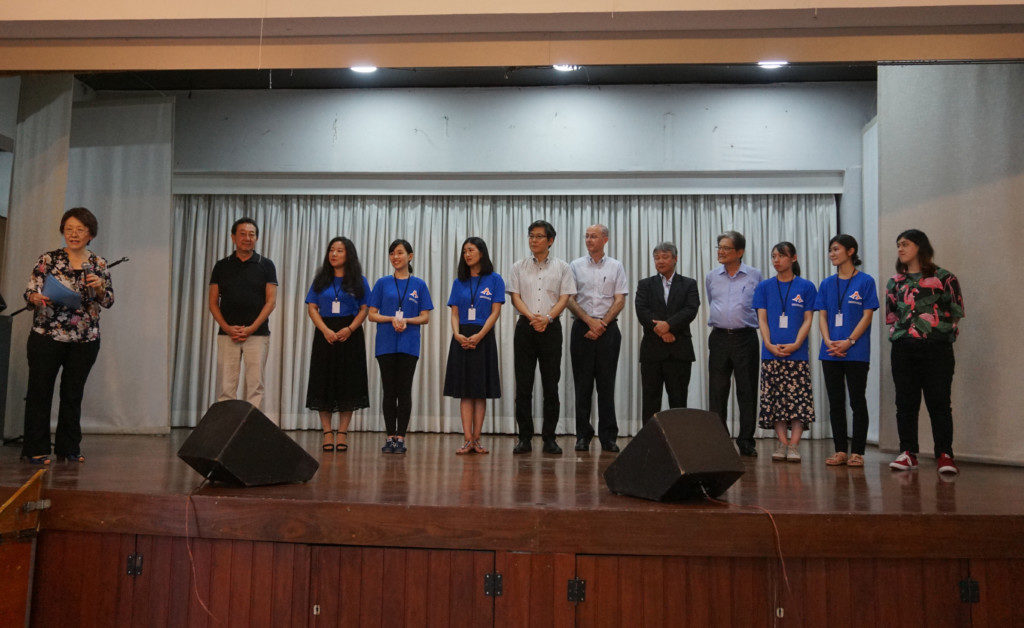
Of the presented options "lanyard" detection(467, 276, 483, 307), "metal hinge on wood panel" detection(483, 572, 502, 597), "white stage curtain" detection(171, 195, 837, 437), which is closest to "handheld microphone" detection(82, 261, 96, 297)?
"lanyard" detection(467, 276, 483, 307)

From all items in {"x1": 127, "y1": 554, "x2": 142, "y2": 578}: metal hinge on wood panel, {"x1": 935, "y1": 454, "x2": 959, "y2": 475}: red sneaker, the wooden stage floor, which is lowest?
{"x1": 127, "y1": 554, "x2": 142, "y2": 578}: metal hinge on wood panel

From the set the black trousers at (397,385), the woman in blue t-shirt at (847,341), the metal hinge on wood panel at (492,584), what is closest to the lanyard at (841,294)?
the woman in blue t-shirt at (847,341)

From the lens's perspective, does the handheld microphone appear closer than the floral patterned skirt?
Yes

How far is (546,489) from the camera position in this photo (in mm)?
3094

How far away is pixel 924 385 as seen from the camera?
4.12 metres

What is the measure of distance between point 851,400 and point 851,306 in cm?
55

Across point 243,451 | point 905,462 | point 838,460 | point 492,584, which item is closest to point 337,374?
point 243,451

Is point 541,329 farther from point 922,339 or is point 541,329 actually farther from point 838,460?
point 922,339

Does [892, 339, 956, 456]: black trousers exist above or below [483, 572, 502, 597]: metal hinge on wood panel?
above

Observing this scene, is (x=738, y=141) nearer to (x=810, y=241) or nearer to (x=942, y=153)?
(x=810, y=241)

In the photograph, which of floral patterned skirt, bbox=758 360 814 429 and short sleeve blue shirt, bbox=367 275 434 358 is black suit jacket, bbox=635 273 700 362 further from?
short sleeve blue shirt, bbox=367 275 434 358

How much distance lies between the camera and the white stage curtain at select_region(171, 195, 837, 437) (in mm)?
6918

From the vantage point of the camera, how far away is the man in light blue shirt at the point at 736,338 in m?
4.86

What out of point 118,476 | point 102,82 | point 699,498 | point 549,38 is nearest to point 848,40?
point 549,38
